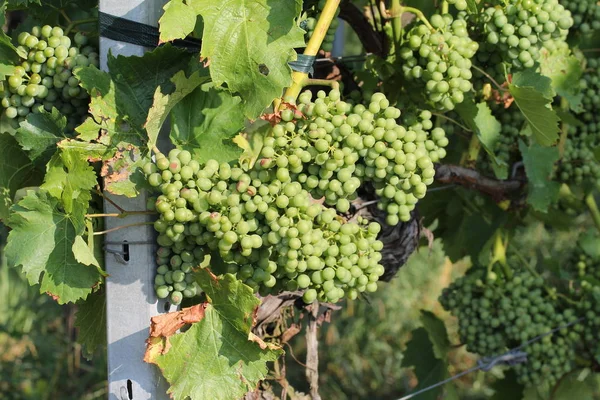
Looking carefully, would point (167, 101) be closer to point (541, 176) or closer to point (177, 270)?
point (177, 270)

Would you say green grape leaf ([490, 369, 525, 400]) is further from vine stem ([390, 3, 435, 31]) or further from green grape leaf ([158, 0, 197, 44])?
green grape leaf ([158, 0, 197, 44])

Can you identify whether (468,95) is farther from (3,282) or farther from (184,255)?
(3,282)

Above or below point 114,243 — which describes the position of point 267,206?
above

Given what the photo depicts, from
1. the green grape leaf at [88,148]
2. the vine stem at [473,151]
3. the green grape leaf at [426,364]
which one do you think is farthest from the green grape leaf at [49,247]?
the green grape leaf at [426,364]

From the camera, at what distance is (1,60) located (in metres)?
1.46

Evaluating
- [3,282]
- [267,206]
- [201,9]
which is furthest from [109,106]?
[3,282]

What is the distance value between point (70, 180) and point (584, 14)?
1623 mm

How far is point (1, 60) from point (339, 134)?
0.70m

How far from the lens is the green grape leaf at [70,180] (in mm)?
1359

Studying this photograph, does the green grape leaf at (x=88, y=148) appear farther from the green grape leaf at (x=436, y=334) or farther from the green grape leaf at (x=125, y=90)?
the green grape leaf at (x=436, y=334)

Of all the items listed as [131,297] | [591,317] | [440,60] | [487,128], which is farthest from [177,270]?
[591,317]

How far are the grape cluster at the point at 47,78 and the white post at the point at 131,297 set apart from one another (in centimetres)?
8

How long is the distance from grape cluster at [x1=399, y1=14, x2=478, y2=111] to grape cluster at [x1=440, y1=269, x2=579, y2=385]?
79 centimetres

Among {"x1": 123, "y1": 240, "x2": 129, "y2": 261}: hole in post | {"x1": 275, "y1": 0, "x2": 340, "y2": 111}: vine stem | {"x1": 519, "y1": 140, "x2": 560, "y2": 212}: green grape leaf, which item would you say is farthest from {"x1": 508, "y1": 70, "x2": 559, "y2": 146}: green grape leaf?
{"x1": 123, "y1": 240, "x2": 129, "y2": 261}: hole in post
